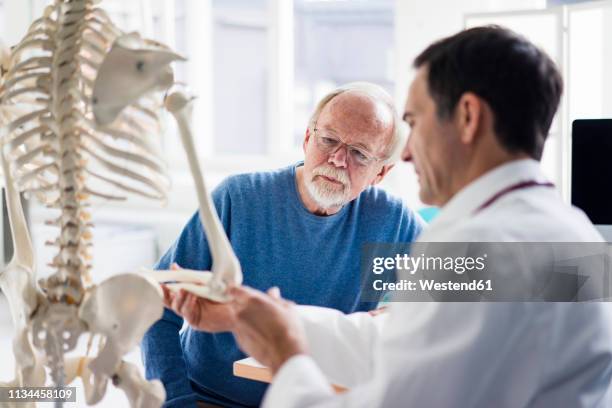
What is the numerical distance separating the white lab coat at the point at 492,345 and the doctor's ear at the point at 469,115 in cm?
7

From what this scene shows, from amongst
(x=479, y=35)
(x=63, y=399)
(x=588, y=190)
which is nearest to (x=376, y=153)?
(x=588, y=190)

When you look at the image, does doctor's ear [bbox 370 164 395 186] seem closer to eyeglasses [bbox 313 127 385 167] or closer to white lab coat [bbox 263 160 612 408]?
eyeglasses [bbox 313 127 385 167]

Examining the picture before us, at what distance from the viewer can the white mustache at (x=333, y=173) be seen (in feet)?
6.64

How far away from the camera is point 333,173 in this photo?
202cm

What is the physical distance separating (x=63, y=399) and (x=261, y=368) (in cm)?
39

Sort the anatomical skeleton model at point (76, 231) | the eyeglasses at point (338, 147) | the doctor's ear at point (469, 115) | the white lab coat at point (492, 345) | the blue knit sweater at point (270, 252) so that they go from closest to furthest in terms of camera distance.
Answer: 1. the white lab coat at point (492, 345)
2. the doctor's ear at point (469, 115)
3. the anatomical skeleton model at point (76, 231)
4. the blue knit sweater at point (270, 252)
5. the eyeglasses at point (338, 147)

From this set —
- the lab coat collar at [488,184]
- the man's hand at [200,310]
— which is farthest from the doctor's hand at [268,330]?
the lab coat collar at [488,184]

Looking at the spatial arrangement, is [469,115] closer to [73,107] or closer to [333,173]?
[73,107]

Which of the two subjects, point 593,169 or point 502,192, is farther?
point 593,169

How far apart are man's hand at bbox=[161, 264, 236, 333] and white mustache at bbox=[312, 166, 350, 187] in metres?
0.63

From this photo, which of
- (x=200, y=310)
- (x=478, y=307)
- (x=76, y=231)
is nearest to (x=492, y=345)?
(x=478, y=307)

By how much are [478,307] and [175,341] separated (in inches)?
39.3

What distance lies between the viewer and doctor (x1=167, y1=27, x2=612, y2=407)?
3.61 feet

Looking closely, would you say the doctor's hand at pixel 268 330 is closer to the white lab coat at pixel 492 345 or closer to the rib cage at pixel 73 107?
the white lab coat at pixel 492 345
